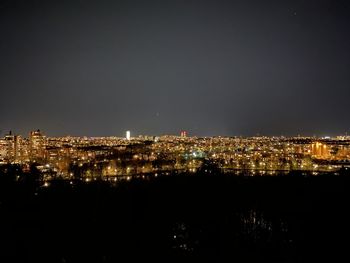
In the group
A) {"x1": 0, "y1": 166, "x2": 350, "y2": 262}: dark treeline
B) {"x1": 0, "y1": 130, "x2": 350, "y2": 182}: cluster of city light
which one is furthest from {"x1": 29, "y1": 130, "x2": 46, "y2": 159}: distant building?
{"x1": 0, "y1": 166, "x2": 350, "y2": 262}: dark treeline

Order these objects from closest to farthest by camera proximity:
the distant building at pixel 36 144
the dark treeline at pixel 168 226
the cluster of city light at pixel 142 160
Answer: the dark treeline at pixel 168 226 → the cluster of city light at pixel 142 160 → the distant building at pixel 36 144

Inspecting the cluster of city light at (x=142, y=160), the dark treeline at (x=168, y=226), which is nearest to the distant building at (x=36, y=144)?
the cluster of city light at (x=142, y=160)

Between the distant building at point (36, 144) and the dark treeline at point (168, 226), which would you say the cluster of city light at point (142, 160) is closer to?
the distant building at point (36, 144)

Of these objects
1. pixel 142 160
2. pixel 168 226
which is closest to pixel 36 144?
pixel 142 160

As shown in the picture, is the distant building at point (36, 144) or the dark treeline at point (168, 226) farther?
the distant building at point (36, 144)

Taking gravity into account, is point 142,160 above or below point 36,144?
below

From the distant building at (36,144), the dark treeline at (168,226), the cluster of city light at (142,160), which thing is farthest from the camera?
the distant building at (36,144)

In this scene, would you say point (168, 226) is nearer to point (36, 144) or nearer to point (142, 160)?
point (142, 160)

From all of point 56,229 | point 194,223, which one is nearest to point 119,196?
point 194,223

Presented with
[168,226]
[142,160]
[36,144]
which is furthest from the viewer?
[36,144]
